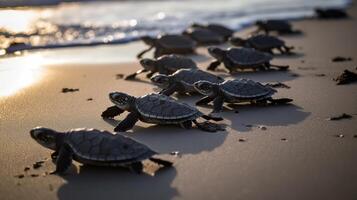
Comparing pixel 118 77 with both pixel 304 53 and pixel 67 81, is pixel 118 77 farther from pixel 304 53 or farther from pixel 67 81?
pixel 304 53

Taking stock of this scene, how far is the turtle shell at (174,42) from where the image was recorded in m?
13.1

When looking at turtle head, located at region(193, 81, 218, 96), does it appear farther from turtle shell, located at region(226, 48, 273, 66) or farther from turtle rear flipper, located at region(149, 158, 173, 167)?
turtle rear flipper, located at region(149, 158, 173, 167)

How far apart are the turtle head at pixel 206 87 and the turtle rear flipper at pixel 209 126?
2.96ft

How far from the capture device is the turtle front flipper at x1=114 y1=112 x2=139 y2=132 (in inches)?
261

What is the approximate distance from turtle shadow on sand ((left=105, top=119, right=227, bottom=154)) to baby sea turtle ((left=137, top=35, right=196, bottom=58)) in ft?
20.9

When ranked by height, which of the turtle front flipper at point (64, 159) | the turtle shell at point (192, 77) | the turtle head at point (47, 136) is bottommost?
the turtle shell at point (192, 77)

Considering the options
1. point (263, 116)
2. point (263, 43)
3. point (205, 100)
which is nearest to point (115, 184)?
point (263, 116)

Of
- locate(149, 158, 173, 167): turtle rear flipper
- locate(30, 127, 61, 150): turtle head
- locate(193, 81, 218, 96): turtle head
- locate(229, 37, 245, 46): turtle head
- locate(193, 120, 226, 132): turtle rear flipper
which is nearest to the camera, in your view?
locate(149, 158, 173, 167): turtle rear flipper

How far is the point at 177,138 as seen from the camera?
20.8 ft

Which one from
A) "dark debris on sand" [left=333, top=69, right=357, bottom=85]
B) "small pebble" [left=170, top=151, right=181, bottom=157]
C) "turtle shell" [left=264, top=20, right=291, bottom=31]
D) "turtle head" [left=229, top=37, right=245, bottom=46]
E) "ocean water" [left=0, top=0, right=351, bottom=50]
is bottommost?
"ocean water" [left=0, top=0, right=351, bottom=50]

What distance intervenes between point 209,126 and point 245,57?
3.76 meters

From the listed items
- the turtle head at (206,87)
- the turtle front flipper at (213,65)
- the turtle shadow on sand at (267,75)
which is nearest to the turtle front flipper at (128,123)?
the turtle head at (206,87)

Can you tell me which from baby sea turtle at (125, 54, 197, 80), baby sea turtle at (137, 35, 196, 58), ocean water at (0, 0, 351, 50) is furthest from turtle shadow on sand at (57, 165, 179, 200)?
ocean water at (0, 0, 351, 50)

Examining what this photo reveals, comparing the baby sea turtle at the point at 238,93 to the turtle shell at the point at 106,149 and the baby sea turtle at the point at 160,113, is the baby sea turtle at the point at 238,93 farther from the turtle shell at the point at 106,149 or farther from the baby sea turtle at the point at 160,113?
the turtle shell at the point at 106,149
